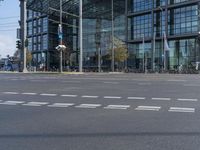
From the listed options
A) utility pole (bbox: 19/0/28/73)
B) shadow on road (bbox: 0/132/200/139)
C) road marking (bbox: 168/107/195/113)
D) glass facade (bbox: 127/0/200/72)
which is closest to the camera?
shadow on road (bbox: 0/132/200/139)

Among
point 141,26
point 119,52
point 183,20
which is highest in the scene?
point 183,20

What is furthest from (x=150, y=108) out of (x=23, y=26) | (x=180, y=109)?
(x=23, y=26)

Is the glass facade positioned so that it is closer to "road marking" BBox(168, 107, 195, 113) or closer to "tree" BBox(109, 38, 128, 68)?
"tree" BBox(109, 38, 128, 68)

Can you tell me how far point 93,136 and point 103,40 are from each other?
102 m

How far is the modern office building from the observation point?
87812mm

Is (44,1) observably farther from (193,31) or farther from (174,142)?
(174,142)

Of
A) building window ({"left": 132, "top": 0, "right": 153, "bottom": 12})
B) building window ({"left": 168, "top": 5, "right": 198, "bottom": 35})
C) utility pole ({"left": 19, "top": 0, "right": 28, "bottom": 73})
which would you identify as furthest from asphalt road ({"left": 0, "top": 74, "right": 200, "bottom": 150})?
building window ({"left": 132, "top": 0, "right": 153, "bottom": 12})

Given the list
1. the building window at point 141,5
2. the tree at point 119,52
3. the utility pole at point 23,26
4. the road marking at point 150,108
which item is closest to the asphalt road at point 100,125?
the road marking at point 150,108

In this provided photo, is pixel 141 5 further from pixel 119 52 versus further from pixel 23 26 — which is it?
pixel 23 26

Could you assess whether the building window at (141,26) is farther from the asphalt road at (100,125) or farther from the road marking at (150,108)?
the road marking at (150,108)

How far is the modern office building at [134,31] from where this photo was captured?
288ft

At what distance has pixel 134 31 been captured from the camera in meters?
101

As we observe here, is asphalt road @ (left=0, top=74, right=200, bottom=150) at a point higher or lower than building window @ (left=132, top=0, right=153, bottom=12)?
lower

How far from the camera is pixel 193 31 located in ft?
282
